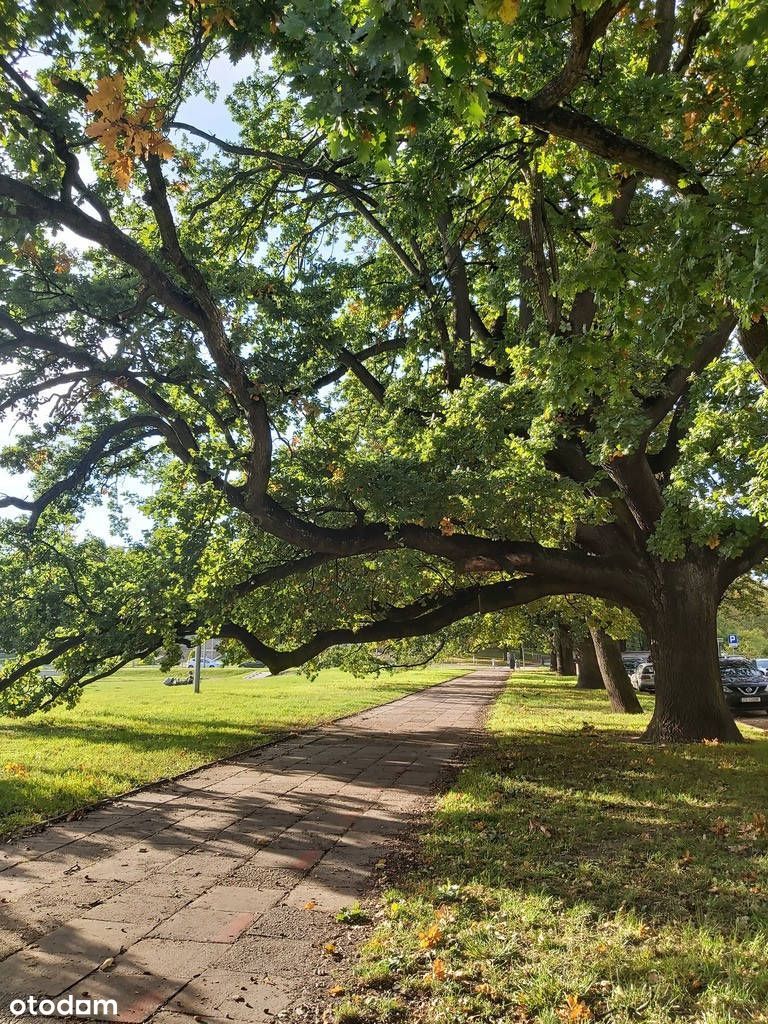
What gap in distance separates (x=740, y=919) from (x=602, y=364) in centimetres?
409

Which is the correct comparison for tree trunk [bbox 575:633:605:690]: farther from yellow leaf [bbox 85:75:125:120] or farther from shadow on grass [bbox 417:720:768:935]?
yellow leaf [bbox 85:75:125:120]

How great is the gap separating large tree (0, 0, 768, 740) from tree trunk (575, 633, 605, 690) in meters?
15.6

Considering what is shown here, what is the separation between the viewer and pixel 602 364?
5906 mm

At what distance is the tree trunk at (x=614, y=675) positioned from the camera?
17.1 meters

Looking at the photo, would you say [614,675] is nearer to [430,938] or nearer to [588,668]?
[588,668]

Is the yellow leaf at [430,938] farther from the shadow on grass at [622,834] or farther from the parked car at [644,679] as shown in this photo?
the parked car at [644,679]

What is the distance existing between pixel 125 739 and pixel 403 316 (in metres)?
8.76

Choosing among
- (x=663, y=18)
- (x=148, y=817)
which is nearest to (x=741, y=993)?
(x=148, y=817)

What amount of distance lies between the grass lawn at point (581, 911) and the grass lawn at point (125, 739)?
4.05 m

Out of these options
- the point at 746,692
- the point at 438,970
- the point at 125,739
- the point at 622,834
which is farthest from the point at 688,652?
the point at 746,692

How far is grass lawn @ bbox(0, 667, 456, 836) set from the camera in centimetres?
771

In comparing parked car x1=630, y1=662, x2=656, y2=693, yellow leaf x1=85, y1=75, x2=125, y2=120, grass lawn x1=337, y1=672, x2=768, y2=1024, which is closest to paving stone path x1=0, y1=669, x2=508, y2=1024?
grass lawn x1=337, y1=672, x2=768, y2=1024

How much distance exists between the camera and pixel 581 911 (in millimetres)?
3973

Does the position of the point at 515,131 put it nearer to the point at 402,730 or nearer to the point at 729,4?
the point at 729,4
